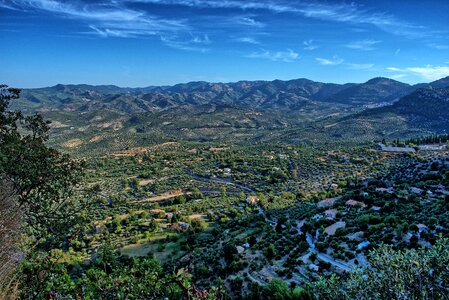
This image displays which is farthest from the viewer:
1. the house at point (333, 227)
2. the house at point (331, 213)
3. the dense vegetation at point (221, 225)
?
the house at point (331, 213)

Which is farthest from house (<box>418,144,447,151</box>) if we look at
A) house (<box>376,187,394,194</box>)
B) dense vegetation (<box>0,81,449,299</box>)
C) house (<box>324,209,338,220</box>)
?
house (<box>324,209,338,220</box>)

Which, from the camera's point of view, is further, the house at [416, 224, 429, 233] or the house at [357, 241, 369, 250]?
the house at [357, 241, 369, 250]

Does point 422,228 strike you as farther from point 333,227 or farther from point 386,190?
point 386,190

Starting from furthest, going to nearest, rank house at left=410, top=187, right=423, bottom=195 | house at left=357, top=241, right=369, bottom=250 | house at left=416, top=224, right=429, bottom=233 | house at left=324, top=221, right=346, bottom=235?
house at left=410, top=187, right=423, bottom=195, house at left=324, top=221, right=346, bottom=235, house at left=357, top=241, right=369, bottom=250, house at left=416, top=224, right=429, bottom=233

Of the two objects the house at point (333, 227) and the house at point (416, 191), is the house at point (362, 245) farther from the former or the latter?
the house at point (416, 191)

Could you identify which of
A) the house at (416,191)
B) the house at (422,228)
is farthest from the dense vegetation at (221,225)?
the house at (416,191)

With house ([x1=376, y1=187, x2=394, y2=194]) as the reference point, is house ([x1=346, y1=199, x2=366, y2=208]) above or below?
below

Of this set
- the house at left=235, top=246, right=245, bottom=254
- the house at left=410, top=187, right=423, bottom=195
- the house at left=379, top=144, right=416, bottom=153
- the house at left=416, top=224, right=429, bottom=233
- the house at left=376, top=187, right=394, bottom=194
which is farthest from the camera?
the house at left=379, top=144, right=416, bottom=153

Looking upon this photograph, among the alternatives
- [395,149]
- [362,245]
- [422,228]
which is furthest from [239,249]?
[395,149]

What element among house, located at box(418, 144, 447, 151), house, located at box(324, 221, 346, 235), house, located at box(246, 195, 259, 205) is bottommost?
house, located at box(246, 195, 259, 205)

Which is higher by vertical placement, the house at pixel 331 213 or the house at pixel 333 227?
the house at pixel 333 227

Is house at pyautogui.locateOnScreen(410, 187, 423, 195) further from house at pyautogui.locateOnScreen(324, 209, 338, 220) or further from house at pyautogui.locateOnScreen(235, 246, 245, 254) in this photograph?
house at pyautogui.locateOnScreen(235, 246, 245, 254)
